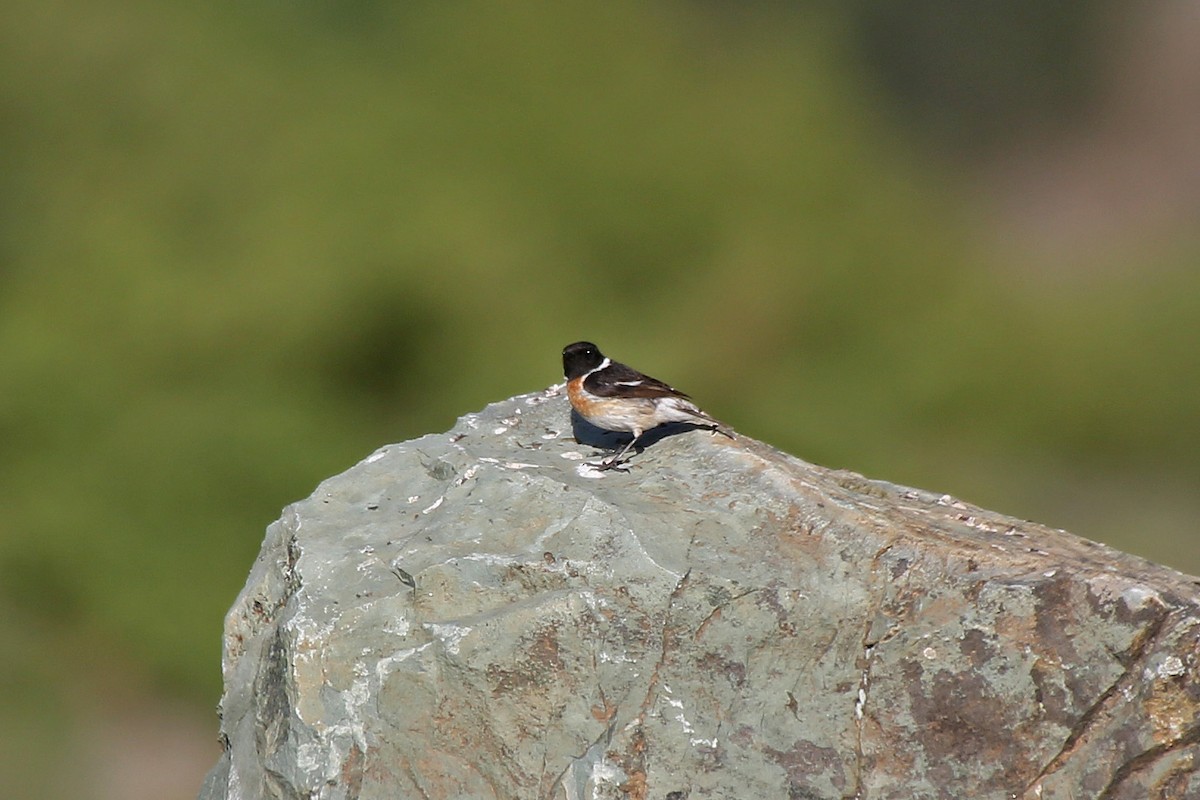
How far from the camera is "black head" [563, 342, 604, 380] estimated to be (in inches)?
241

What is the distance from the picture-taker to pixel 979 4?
19.5 m

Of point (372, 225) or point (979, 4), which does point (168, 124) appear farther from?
point (979, 4)

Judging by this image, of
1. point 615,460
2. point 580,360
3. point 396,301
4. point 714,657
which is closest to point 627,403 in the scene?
point 615,460

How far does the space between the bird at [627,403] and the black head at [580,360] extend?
128 millimetres

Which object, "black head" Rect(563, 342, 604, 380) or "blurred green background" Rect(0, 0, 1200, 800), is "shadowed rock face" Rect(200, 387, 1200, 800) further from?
"blurred green background" Rect(0, 0, 1200, 800)

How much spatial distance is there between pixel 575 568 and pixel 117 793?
794cm

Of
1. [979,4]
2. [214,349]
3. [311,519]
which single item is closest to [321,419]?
[214,349]

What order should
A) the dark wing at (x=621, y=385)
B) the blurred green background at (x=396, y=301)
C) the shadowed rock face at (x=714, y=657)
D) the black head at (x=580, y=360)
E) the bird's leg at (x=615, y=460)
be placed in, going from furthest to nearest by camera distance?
the blurred green background at (x=396, y=301) < the black head at (x=580, y=360) < the dark wing at (x=621, y=385) < the bird's leg at (x=615, y=460) < the shadowed rock face at (x=714, y=657)

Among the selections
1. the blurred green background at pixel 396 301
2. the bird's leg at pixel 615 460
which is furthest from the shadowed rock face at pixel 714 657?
the blurred green background at pixel 396 301

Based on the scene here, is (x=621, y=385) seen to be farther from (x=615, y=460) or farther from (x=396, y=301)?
(x=396, y=301)

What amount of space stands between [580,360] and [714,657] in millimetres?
2284

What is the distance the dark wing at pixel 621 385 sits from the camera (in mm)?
5625

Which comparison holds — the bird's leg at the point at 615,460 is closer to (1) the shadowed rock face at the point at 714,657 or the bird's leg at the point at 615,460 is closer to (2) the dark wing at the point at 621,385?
(2) the dark wing at the point at 621,385

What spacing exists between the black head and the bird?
0.13 m
